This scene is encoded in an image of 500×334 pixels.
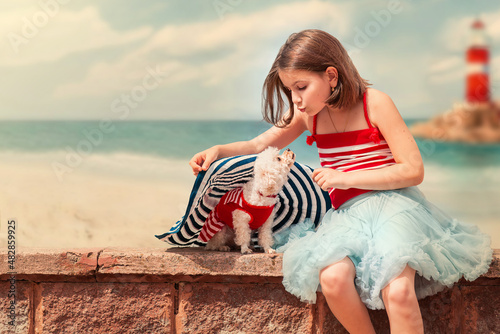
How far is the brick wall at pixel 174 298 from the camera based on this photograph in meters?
2.00

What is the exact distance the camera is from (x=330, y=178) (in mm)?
1874

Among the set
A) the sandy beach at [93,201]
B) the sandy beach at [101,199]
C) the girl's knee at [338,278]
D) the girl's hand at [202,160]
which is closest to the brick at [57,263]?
the girl's hand at [202,160]

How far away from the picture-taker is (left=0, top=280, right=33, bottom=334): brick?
2.12 meters

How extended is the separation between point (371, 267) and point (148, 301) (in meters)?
0.97

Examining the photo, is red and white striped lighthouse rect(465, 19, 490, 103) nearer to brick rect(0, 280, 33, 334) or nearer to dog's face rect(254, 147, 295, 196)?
dog's face rect(254, 147, 295, 196)

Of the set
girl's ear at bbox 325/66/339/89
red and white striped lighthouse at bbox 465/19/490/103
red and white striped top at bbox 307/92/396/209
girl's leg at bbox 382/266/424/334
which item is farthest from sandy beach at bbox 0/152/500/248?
girl's leg at bbox 382/266/424/334

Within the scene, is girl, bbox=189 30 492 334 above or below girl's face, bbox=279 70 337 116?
below

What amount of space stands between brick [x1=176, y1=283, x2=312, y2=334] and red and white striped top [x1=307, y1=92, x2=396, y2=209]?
1.53ft

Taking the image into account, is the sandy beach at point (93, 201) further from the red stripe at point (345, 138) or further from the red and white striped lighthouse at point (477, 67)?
the red and white striped lighthouse at point (477, 67)

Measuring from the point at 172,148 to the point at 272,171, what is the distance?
33.8 ft

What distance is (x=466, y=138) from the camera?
47.4ft

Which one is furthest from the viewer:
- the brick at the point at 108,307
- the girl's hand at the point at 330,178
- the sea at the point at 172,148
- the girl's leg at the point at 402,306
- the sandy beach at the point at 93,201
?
the sea at the point at 172,148

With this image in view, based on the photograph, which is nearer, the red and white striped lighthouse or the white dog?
the white dog

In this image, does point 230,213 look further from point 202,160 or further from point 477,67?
point 477,67
